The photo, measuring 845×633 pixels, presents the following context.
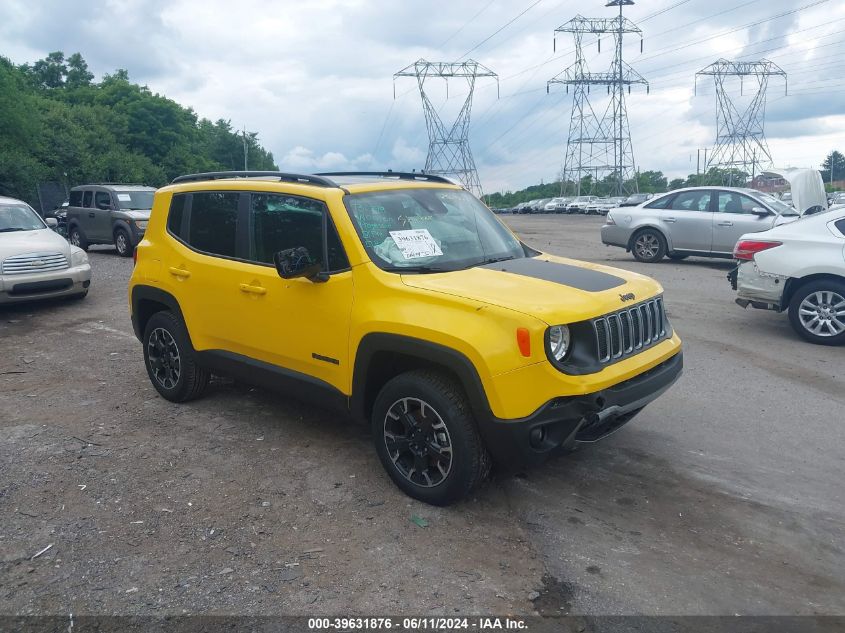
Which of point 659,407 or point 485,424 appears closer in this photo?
point 485,424

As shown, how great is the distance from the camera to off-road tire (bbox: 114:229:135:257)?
1705cm

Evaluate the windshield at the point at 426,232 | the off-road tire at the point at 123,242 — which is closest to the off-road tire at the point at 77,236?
the off-road tire at the point at 123,242

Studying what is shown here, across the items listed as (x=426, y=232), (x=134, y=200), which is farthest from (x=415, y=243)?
(x=134, y=200)

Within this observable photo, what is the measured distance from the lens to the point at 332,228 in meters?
4.45

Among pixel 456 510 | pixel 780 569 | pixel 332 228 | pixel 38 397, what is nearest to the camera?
pixel 780 569

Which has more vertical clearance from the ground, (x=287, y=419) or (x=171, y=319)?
(x=171, y=319)

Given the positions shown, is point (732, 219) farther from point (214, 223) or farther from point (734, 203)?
point (214, 223)

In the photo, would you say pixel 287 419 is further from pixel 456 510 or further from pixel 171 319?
pixel 456 510

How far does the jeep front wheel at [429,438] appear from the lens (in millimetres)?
3775

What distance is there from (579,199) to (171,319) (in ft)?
183

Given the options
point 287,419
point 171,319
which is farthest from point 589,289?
point 171,319

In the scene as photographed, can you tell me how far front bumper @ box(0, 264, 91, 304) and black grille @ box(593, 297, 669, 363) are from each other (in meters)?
8.73

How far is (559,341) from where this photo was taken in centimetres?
371

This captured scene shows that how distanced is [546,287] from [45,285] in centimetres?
855
